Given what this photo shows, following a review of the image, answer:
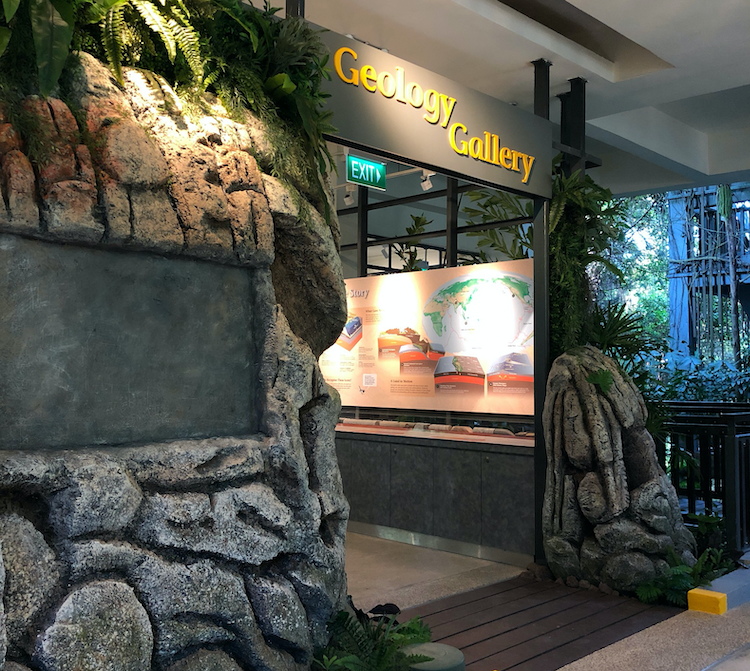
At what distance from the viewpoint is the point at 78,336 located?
2.74 m

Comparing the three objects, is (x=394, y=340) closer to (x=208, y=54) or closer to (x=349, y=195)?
(x=349, y=195)

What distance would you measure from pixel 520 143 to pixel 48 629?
4.32 metres

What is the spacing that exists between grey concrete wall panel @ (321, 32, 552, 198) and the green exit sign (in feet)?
2.89

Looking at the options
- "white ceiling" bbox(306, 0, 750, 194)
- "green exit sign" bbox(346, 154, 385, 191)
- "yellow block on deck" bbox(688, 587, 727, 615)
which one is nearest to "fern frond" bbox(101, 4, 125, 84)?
"white ceiling" bbox(306, 0, 750, 194)

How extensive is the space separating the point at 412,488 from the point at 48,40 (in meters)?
5.15

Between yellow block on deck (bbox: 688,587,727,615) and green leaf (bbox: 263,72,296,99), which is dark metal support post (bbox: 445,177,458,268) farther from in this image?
green leaf (bbox: 263,72,296,99)

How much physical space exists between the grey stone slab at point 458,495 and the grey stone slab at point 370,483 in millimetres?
599

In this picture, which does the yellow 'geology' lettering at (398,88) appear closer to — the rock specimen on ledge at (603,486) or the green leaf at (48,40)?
the green leaf at (48,40)

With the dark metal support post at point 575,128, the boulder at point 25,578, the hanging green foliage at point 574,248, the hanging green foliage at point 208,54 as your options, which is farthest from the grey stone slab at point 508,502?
the boulder at point 25,578

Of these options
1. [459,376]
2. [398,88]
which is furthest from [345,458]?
[398,88]

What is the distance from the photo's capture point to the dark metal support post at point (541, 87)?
569 centimetres

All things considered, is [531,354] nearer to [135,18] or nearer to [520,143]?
Answer: [520,143]

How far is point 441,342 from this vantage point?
7.00 m

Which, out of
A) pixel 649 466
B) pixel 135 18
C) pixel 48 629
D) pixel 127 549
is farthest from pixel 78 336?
pixel 649 466
